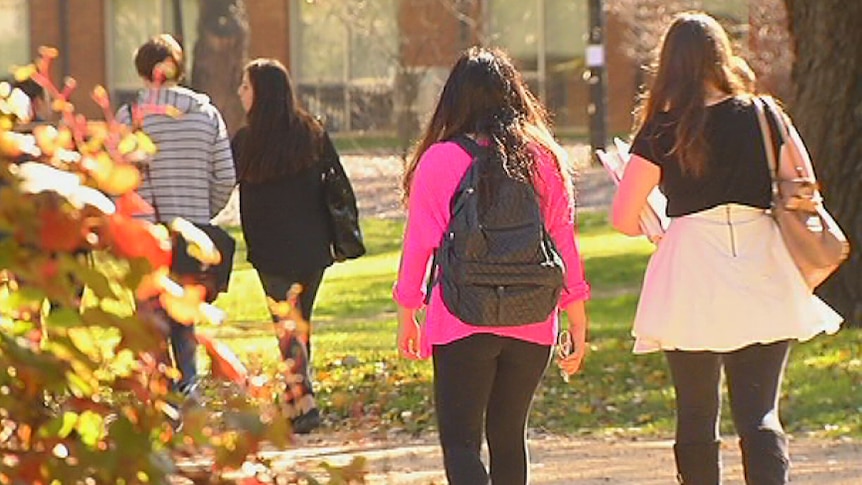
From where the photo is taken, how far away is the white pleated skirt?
257 inches

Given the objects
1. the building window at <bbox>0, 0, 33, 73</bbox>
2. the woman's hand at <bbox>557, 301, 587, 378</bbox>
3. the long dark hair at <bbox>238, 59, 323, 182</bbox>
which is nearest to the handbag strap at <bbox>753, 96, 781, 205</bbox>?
the woman's hand at <bbox>557, 301, 587, 378</bbox>

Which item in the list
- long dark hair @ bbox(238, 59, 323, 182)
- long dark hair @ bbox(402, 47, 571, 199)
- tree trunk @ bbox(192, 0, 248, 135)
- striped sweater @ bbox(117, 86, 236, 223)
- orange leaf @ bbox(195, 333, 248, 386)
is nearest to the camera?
orange leaf @ bbox(195, 333, 248, 386)

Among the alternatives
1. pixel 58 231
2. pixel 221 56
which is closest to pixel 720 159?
pixel 58 231

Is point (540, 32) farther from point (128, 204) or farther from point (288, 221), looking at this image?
point (128, 204)

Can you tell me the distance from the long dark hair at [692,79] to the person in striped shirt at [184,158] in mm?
3385

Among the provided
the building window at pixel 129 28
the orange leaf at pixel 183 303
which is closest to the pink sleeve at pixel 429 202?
the orange leaf at pixel 183 303

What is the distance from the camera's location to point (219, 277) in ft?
31.9

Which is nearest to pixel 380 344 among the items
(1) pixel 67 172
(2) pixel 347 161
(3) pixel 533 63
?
(1) pixel 67 172

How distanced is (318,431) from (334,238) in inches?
41.9

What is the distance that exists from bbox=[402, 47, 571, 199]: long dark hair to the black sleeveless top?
0.31 meters

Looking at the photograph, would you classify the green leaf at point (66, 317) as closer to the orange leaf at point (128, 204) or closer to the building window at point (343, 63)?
the orange leaf at point (128, 204)

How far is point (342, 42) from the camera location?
44.6 metres

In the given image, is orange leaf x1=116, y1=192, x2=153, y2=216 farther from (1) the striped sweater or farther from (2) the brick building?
(2) the brick building

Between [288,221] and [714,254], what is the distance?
368cm
